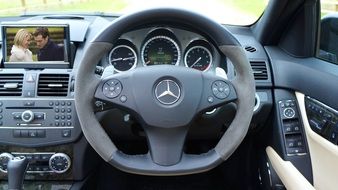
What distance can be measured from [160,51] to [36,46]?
0.60m

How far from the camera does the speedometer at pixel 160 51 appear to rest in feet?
6.64

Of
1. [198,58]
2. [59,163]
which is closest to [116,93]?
[198,58]

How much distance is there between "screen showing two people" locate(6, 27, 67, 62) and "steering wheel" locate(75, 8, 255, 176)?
0.59 meters

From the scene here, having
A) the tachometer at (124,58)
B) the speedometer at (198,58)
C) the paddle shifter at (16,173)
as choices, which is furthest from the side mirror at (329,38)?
the paddle shifter at (16,173)

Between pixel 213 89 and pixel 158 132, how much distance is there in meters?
0.25

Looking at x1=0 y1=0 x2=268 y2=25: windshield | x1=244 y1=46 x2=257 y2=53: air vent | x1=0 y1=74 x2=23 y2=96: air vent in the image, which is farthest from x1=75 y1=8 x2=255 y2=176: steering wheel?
x1=0 y1=0 x2=268 y2=25: windshield

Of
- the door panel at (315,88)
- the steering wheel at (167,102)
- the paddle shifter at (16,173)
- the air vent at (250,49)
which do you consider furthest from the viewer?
the air vent at (250,49)

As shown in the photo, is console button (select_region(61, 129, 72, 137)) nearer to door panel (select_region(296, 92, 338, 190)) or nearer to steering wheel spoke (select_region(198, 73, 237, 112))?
steering wheel spoke (select_region(198, 73, 237, 112))

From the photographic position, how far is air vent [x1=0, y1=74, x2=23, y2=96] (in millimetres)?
2270

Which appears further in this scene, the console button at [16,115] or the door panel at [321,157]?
the console button at [16,115]

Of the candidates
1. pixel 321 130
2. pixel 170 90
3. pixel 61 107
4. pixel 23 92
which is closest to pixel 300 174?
pixel 321 130

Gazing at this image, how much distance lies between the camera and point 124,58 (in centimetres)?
204

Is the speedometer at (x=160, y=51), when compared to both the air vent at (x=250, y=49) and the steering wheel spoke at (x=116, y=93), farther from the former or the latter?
the air vent at (x=250, y=49)

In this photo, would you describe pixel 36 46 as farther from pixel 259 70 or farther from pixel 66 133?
pixel 259 70
